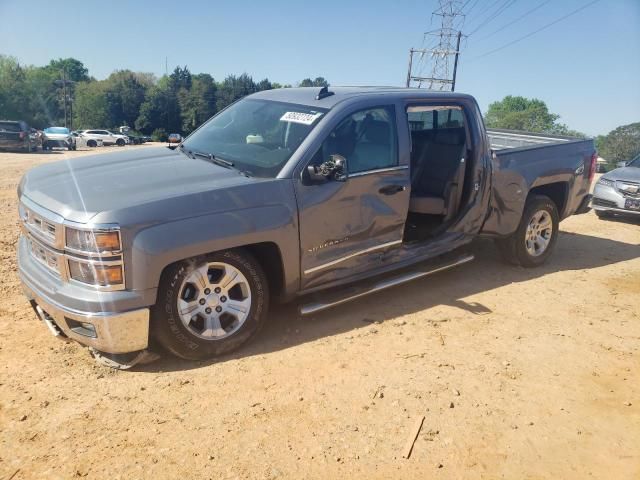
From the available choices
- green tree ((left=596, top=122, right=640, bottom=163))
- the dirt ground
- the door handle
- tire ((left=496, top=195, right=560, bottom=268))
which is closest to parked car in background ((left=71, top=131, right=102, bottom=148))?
green tree ((left=596, top=122, right=640, bottom=163))

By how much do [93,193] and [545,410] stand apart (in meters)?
3.23

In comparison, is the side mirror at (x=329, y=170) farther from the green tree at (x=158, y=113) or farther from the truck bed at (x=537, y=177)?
the green tree at (x=158, y=113)

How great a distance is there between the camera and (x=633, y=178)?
9242 millimetres

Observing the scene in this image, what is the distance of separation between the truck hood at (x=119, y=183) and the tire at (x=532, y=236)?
343 centimetres

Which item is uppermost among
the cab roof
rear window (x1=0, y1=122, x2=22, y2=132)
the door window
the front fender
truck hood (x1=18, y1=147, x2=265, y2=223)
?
the cab roof

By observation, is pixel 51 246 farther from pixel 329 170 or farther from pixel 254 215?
pixel 329 170

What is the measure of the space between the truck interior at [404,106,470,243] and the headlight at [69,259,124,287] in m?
2.75

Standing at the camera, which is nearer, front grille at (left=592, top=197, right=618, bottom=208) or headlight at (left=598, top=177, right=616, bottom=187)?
front grille at (left=592, top=197, right=618, bottom=208)

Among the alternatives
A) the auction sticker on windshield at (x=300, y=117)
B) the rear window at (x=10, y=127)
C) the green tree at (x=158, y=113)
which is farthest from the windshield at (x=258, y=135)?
the green tree at (x=158, y=113)

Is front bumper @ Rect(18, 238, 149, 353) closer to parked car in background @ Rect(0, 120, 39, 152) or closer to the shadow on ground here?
the shadow on ground

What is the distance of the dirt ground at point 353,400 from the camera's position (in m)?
2.73

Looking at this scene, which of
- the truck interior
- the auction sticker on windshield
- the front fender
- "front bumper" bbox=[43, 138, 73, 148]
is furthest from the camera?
"front bumper" bbox=[43, 138, 73, 148]

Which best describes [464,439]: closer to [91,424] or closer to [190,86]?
[91,424]

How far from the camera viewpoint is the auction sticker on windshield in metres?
4.19
